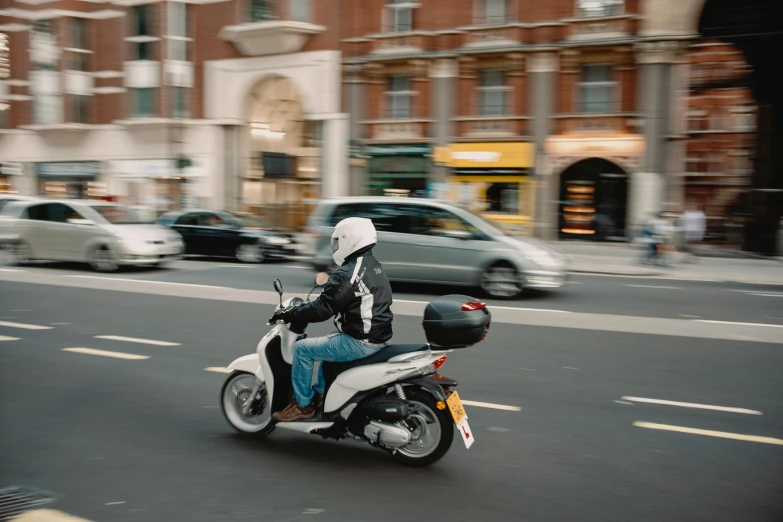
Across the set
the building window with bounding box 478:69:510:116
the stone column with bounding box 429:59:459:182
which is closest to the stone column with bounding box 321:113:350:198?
the stone column with bounding box 429:59:459:182

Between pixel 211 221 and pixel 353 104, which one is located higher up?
pixel 353 104

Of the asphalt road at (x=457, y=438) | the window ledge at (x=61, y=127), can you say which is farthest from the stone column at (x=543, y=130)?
the window ledge at (x=61, y=127)

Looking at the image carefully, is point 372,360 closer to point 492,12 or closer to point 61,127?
point 492,12

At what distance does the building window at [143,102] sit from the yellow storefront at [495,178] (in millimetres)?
14684

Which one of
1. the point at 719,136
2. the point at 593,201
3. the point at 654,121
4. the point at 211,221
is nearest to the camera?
the point at 211,221

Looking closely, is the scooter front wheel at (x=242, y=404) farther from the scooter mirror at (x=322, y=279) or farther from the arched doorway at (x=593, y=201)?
the arched doorway at (x=593, y=201)

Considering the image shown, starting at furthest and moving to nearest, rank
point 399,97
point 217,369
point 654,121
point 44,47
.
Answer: point 44,47 < point 399,97 < point 654,121 < point 217,369

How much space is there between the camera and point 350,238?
4.39 metres

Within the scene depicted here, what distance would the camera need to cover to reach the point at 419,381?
431cm

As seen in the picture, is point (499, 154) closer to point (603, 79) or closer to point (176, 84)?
point (603, 79)

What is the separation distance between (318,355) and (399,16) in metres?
25.2

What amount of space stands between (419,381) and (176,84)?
101ft

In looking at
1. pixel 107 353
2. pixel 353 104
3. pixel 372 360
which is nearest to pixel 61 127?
pixel 353 104

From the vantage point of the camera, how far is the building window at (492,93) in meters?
25.7
